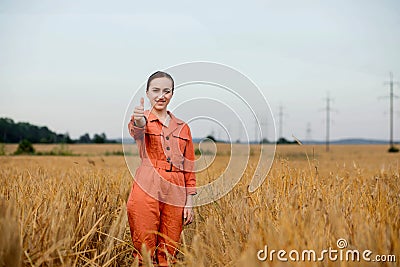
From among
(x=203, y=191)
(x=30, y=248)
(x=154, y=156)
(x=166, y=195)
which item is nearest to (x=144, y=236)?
(x=166, y=195)

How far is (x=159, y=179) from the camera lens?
316 cm

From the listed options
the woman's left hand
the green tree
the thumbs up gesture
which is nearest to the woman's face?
the thumbs up gesture

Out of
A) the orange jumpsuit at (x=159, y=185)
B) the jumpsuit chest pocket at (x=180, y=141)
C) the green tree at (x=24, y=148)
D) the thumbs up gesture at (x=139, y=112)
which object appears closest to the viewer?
the thumbs up gesture at (x=139, y=112)

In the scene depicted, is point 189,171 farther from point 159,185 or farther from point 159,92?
point 159,92

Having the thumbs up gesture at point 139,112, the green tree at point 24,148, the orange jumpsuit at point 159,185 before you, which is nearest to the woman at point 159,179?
the orange jumpsuit at point 159,185

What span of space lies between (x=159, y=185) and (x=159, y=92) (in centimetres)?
71

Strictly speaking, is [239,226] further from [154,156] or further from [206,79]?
[206,79]

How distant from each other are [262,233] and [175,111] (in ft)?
4.35

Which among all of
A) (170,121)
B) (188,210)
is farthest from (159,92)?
(188,210)

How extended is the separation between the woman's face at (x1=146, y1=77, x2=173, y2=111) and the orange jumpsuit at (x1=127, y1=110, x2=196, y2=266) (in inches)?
4.2

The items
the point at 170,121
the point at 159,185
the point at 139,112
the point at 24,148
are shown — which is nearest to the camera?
the point at 139,112

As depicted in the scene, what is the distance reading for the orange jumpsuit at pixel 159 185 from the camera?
317 centimetres

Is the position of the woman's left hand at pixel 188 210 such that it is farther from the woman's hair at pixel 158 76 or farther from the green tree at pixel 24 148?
the green tree at pixel 24 148

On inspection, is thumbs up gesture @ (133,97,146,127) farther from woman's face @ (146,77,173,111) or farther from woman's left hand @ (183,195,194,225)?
woman's left hand @ (183,195,194,225)
